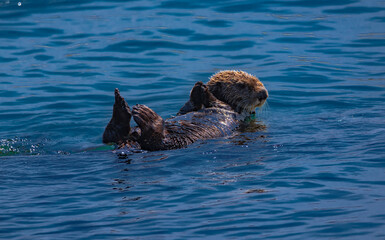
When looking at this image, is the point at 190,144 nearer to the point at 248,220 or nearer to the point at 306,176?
the point at 306,176

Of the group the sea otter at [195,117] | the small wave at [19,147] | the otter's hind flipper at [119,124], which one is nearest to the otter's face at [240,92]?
the sea otter at [195,117]

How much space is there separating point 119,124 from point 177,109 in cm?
254

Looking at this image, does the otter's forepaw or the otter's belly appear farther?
the otter's forepaw

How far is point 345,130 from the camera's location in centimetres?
696

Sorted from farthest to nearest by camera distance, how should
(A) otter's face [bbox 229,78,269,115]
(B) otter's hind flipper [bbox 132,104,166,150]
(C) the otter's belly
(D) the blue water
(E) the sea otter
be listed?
(A) otter's face [bbox 229,78,269,115], (C) the otter's belly, (E) the sea otter, (B) otter's hind flipper [bbox 132,104,166,150], (D) the blue water

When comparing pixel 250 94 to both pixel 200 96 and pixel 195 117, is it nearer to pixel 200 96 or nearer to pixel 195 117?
pixel 200 96

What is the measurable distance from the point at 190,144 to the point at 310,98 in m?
3.26

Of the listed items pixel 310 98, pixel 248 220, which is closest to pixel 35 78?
pixel 310 98

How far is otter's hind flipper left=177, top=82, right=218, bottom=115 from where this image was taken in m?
7.01

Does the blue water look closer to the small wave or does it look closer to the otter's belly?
the small wave

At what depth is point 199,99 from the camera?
7.10 meters

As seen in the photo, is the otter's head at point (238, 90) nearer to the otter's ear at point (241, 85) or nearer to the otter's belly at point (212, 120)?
the otter's ear at point (241, 85)

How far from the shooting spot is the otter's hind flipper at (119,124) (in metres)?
6.13

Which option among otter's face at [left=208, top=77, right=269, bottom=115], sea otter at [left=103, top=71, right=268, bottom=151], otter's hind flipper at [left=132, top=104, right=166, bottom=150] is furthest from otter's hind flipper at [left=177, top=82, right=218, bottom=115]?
otter's hind flipper at [left=132, top=104, right=166, bottom=150]
